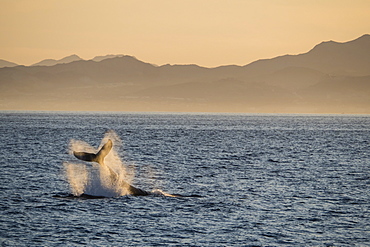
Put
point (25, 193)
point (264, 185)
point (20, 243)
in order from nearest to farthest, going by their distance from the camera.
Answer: point (20, 243), point (25, 193), point (264, 185)

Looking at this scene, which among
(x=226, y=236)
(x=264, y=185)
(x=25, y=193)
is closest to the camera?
(x=226, y=236)

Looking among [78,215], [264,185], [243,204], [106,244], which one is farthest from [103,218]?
[264,185]

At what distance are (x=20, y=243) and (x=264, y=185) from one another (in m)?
22.5

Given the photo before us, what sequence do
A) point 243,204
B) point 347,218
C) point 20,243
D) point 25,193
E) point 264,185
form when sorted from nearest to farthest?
point 20,243 → point 347,218 → point 243,204 → point 25,193 → point 264,185

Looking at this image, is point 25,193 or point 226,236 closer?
point 226,236

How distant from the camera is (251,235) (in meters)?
26.7

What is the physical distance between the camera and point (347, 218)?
30.5 meters

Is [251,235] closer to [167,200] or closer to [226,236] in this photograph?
[226,236]

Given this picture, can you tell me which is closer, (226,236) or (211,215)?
(226,236)

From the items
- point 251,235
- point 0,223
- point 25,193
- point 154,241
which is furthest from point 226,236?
point 25,193

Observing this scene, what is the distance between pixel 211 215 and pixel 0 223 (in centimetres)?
1092

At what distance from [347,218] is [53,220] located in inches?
612

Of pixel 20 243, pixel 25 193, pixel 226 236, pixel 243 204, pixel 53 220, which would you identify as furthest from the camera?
pixel 25 193

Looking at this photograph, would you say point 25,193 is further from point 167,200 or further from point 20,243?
point 20,243
